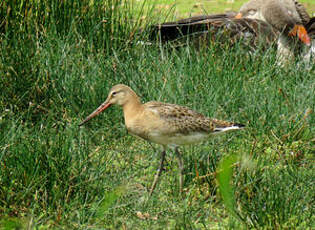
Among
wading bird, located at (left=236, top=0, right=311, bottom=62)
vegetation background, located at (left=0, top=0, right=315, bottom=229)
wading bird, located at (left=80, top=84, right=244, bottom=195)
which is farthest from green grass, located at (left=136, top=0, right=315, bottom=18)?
wading bird, located at (left=80, top=84, right=244, bottom=195)

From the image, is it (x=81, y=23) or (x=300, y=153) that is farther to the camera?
(x=81, y=23)

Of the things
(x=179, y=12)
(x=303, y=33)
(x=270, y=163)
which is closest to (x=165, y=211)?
(x=270, y=163)

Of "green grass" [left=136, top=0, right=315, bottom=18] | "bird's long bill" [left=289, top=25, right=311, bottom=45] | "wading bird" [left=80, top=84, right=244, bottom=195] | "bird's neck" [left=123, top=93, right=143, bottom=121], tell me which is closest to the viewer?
"wading bird" [left=80, top=84, right=244, bottom=195]

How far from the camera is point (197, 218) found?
12.1 feet

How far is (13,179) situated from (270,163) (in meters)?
1.84

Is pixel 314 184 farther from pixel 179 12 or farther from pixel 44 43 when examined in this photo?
pixel 179 12

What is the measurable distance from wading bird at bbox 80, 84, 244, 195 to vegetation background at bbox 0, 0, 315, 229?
16 centimetres

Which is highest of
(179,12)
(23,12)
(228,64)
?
(23,12)

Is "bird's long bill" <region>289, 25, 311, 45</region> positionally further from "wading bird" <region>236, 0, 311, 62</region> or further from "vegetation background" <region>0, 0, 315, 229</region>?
"vegetation background" <region>0, 0, 315, 229</region>

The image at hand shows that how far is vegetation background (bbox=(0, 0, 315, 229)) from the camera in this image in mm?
3523

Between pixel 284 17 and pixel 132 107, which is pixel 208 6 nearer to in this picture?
pixel 284 17

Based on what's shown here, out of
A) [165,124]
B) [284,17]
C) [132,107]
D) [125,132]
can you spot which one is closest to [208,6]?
[284,17]

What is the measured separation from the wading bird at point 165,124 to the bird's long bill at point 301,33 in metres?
3.72

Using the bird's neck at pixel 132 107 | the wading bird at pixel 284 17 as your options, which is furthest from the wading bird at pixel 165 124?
the wading bird at pixel 284 17
